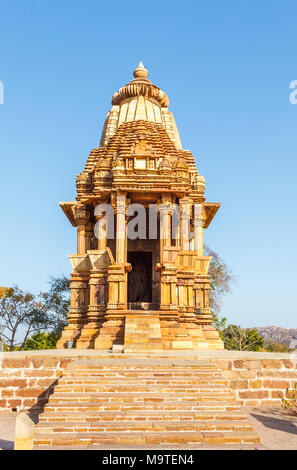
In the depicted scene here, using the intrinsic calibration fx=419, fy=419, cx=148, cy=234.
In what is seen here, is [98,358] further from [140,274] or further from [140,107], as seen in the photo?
[140,107]

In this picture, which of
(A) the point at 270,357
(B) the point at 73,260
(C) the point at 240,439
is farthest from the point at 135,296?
(C) the point at 240,439

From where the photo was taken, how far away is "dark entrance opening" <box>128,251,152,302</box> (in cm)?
2023

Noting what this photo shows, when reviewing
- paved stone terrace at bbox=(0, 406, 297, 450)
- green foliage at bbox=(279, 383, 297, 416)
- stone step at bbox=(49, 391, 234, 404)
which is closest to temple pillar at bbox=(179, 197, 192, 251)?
green foliage at bbox=(279, 383, 297, 416)

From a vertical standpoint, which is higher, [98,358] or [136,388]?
[98,358]

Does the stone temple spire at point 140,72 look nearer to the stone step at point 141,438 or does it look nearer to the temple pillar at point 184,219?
the temple pillar at point 184,219

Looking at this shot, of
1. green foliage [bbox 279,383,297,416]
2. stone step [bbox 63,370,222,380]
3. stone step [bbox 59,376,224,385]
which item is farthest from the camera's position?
green foliage [bbox 279,383,297,416]

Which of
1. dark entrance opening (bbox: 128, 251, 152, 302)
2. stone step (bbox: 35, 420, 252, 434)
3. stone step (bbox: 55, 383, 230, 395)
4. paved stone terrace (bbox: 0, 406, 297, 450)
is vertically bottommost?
paved stone terrace (bbox: 0, 406, 297, 450)

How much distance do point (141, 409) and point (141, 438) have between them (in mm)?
917

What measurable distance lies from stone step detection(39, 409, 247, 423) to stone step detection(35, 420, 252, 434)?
0.41 feet

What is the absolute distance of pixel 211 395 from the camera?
7855 millimetres

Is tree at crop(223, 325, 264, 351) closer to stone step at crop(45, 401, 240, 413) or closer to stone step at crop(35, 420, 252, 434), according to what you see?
stone step at crop(45, 401, 240, 413)

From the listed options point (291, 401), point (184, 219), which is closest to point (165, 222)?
point (184, 219)

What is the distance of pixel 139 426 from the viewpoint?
6.85 m

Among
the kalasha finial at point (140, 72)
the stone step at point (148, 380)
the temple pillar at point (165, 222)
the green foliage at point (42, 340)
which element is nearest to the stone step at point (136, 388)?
the stone step at point (148, 380)
